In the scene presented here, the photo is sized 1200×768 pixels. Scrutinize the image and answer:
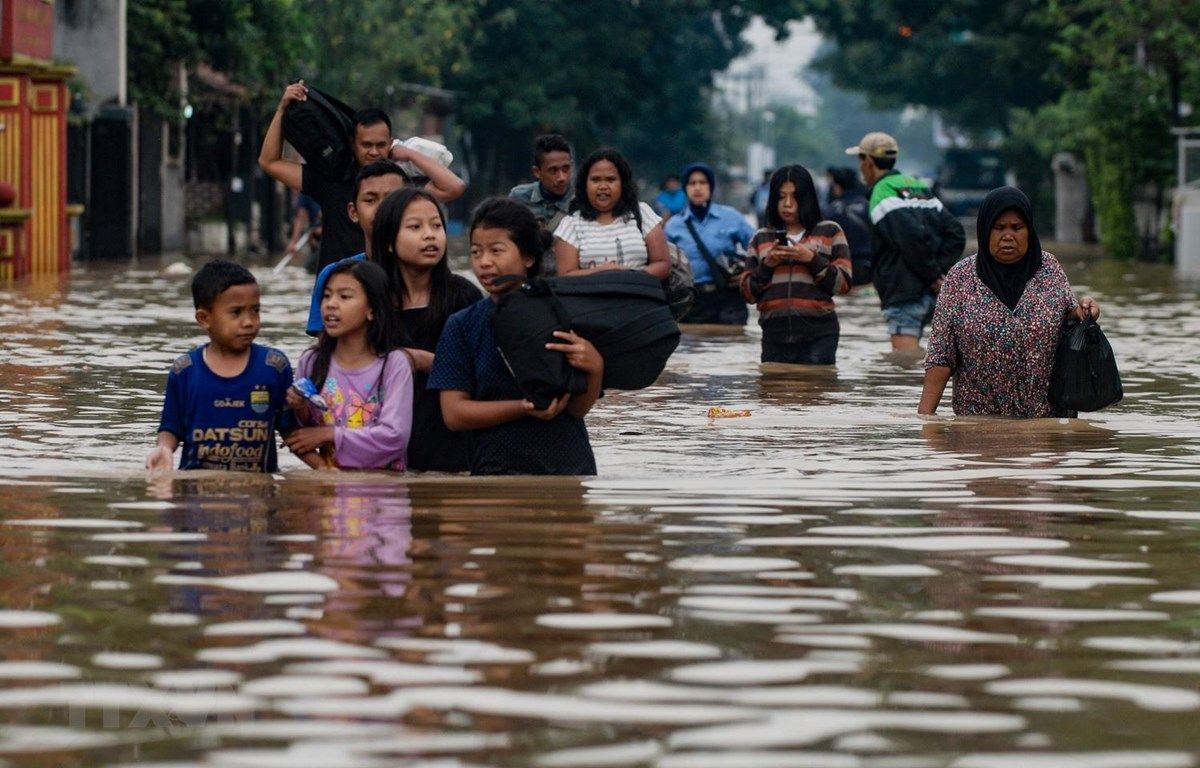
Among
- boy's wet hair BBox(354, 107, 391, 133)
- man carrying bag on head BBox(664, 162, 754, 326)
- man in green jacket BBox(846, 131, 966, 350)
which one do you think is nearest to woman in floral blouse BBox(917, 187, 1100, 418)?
boy's wet hair BBox(354, 107, 391, 133)

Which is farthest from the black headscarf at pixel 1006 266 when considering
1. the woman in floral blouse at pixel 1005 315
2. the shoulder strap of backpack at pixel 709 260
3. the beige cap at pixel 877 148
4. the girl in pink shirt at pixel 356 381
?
the shoulder strap of backpack at pixel 709 260

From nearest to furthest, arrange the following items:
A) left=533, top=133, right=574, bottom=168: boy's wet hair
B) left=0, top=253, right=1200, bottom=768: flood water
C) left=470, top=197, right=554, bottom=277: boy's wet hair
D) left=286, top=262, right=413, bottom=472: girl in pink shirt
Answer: left=0, top=253, right=1200, bottom=768: flood water < left=470, top=197, right=554, bottom=277: boy's wet hair < left=286, top=262, right=413, bottom=472: girl in pink shirt < left=533, top=133, right=574, bottom=168: boy's wet hair

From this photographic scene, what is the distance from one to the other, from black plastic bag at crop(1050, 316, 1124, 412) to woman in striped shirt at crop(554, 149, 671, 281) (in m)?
3.01

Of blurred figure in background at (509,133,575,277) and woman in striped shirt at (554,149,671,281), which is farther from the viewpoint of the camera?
blurred figure in background at (509,133,575,277)

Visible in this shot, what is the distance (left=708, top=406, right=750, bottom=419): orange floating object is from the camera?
502 inches

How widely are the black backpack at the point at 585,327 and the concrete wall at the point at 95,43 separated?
101ft

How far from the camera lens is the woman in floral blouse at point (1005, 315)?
425 inches

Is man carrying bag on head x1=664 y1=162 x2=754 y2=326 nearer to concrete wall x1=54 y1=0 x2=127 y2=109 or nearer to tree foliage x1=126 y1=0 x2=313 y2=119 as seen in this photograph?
concrete wall x1=54 y1=0 x2=127 y2=109

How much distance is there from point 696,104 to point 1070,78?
3954 cm

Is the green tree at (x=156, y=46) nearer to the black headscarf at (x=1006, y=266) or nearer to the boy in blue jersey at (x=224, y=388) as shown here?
the black headscarf at (x=1006, y=266)

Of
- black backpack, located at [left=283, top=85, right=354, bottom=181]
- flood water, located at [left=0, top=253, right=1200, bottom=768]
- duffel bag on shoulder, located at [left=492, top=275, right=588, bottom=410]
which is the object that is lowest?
flood water, located at [left=0, top=253, right=1200, bottom=768]

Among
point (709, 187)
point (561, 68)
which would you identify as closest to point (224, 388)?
point (709, 187)

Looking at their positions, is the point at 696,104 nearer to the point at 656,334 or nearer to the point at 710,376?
the point at 710,376

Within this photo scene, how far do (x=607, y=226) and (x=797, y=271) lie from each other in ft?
6.70
